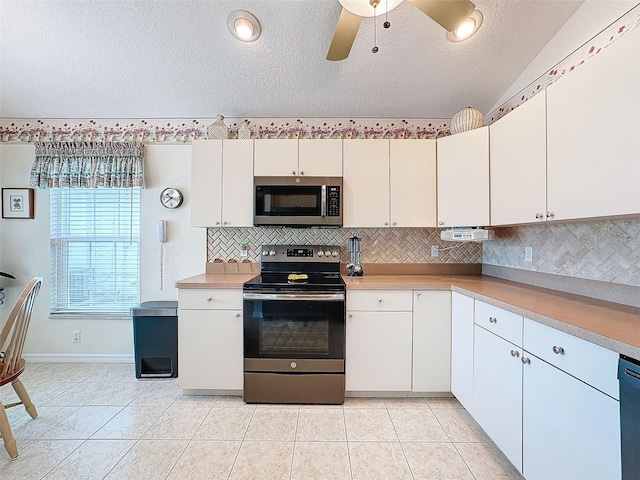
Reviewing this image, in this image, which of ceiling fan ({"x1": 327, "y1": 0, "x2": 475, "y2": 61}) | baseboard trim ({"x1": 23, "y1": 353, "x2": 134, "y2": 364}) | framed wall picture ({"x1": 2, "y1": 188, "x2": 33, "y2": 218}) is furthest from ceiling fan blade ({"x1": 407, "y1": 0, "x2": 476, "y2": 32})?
framed wall picture ({"x1": 2, "y1": 188, "x2": 33, "y2": 218})

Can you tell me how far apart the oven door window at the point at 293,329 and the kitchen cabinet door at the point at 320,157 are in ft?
3.76

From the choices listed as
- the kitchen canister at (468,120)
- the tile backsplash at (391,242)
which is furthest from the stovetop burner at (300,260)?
the kitchen canister at (468,120)

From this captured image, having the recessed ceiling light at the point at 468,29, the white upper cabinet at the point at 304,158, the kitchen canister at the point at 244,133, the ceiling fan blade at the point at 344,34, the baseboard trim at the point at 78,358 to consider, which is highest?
the recessed ceiling light at the point at 468,29

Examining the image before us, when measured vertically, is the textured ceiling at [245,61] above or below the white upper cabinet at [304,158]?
above

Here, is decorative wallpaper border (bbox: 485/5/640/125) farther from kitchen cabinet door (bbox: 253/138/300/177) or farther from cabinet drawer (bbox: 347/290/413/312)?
kitchen cabinet door (bbox: 253/138/300/177)

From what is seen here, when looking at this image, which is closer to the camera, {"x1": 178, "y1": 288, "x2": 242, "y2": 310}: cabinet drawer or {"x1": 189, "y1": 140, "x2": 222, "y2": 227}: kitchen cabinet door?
{"x1": 178, "y1": 288, "x2": 242, "y2": 310}: cabinet drawer

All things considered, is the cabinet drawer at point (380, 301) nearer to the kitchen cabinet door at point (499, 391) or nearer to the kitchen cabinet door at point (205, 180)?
the kitchen cabinet door at point (499, 391)

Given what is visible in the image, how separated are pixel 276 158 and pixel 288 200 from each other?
1.31 ft

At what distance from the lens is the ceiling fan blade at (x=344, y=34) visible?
149cm

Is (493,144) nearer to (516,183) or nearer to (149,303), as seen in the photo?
(516,183)

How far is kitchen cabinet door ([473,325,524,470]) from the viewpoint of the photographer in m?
1.46

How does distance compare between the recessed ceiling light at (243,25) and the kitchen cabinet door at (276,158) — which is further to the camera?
the kitchen cabinet door at (276,158)

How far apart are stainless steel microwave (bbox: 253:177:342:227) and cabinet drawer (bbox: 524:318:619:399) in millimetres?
1572

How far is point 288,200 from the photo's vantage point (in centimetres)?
256
